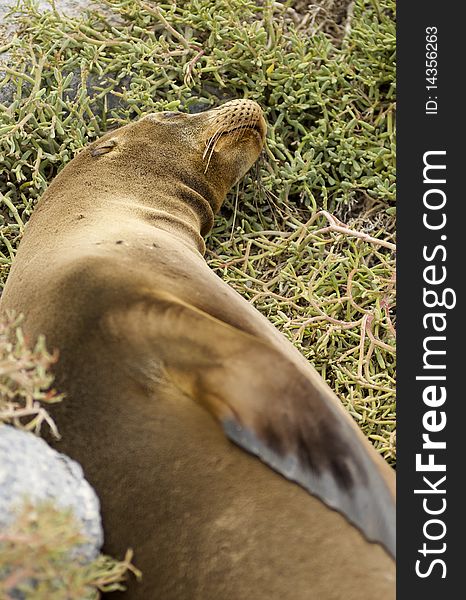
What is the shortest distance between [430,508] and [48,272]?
114cm

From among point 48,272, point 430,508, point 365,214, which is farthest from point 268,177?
point 430,508

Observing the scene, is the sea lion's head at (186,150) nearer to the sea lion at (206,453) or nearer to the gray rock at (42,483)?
the sea lion at (206,453)

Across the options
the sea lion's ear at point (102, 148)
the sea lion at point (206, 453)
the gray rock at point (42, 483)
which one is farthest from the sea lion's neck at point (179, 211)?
the gray rock at point (42, 483)

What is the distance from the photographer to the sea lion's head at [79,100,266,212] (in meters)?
3.26

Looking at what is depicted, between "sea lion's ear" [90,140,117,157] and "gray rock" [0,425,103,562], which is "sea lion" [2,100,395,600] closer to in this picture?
"gray rock" [0,425,103,562]

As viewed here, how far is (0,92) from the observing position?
400 centimetres

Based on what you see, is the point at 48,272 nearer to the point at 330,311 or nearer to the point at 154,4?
the point at 330,311

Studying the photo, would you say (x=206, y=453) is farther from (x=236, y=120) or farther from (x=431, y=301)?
(x=236, y=120)

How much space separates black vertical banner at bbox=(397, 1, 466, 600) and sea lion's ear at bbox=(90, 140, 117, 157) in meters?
0.95

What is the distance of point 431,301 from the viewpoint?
2768 mm

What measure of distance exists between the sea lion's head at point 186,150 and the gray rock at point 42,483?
1422 mm

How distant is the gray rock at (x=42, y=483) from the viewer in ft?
5.78

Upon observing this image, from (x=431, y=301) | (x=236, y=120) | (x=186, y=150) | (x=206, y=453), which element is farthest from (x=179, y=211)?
(x=206, y=453)

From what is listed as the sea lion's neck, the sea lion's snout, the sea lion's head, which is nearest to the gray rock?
the sea lion's neck
